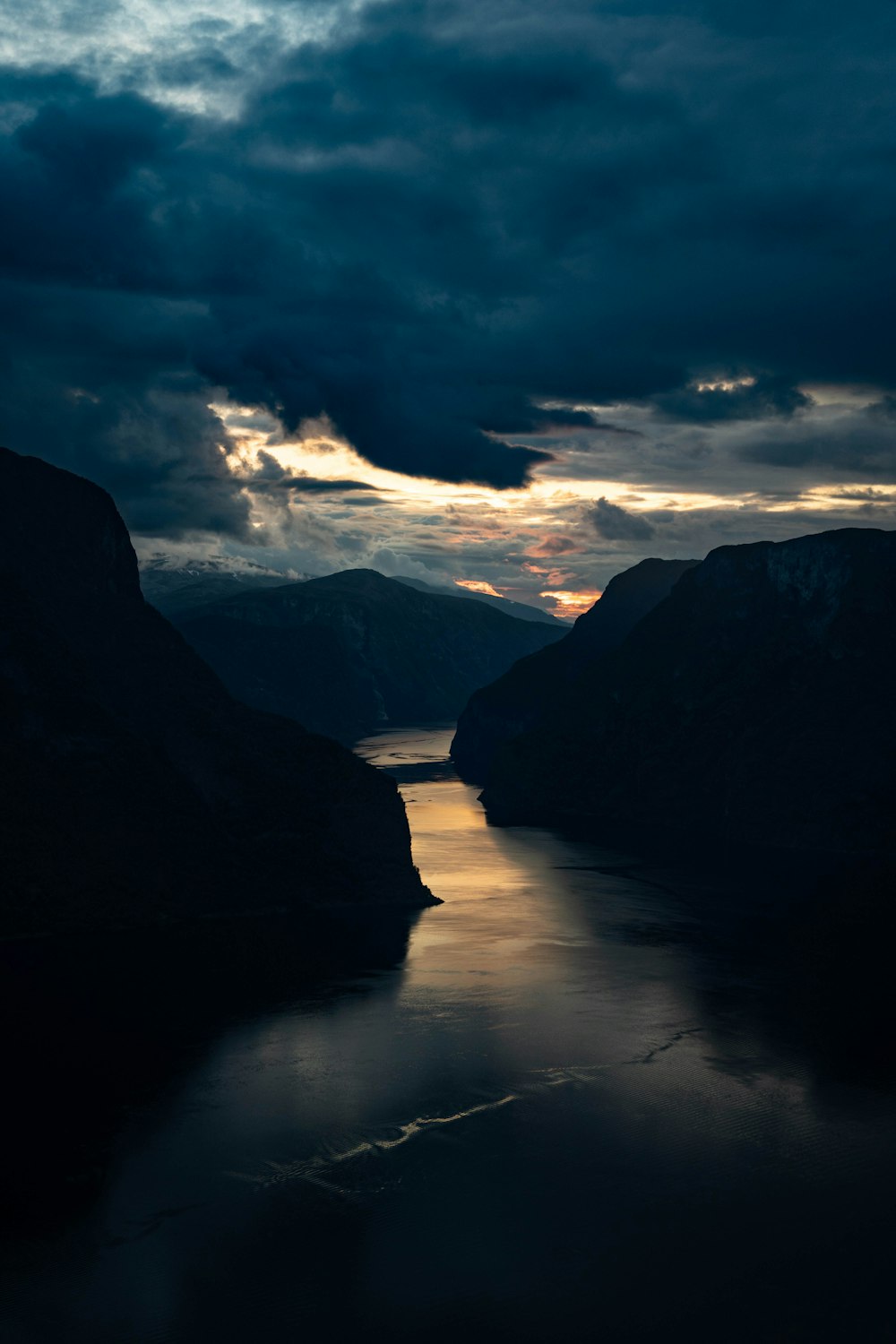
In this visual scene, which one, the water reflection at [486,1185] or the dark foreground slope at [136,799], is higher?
the dark foreground slope at [136,799]

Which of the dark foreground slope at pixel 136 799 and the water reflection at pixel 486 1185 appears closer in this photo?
the water reflection at pixel 486 1185

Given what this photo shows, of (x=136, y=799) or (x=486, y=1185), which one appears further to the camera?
(x=136, y=799)

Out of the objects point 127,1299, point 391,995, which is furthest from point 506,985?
point 127,1299

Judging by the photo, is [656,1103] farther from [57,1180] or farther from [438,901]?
[438,901]

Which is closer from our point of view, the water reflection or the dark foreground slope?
the water reflection
